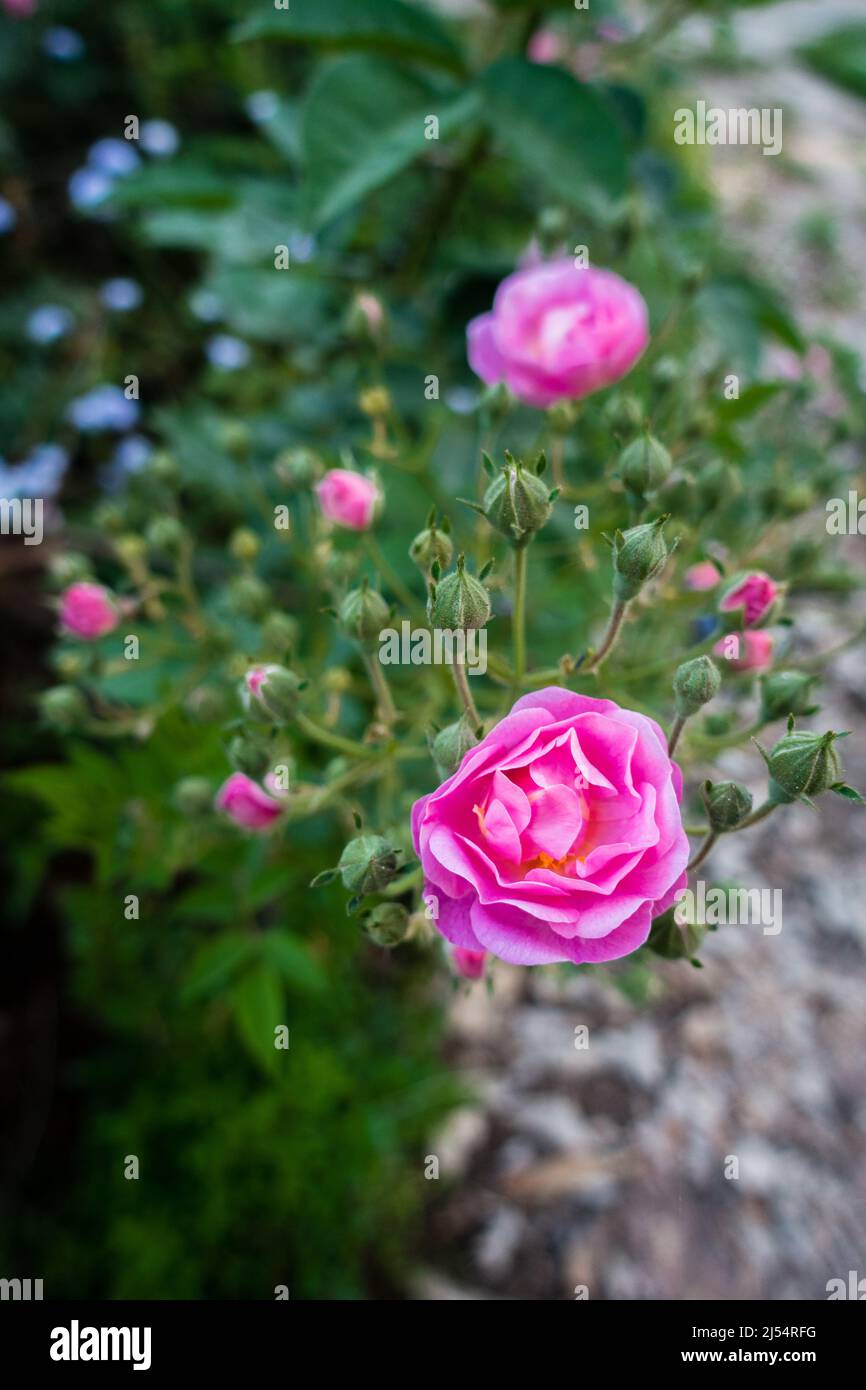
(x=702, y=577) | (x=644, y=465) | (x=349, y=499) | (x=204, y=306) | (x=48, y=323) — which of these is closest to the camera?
(x=644, y=465)

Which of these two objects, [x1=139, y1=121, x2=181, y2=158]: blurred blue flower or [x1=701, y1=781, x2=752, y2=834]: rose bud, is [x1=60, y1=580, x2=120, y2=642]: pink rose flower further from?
[x1=139, y1=121, x2=181, y2=158]: blurred blue flower

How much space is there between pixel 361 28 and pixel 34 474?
1.33m

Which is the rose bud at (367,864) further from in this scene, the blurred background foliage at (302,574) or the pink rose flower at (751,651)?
the pink rose flower at (751,651)

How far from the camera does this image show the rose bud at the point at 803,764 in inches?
31.6

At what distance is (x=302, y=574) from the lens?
1.74 m

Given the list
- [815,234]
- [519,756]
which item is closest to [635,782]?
[519,756]

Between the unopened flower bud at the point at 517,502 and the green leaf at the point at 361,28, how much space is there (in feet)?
2.68

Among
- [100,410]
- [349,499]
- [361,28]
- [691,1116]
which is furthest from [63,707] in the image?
[691,1116]

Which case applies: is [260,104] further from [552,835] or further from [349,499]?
[552,835]

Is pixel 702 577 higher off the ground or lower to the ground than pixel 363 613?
higher

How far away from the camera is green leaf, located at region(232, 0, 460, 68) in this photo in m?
1.29

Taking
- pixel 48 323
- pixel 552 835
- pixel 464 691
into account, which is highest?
pixel 48 323

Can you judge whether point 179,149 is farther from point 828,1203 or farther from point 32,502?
point 828,1203

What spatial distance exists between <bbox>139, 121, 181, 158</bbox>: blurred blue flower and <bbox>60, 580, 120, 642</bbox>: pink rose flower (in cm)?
208
